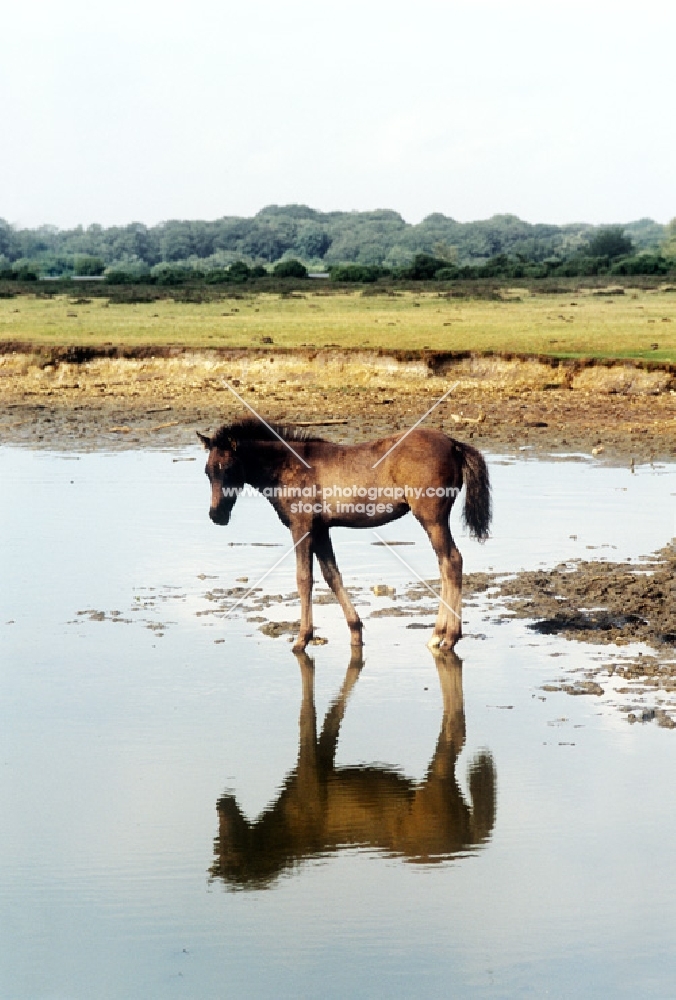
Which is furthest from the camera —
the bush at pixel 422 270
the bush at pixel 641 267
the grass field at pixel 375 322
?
the bush at pixel 422 270

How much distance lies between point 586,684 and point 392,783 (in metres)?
1.96

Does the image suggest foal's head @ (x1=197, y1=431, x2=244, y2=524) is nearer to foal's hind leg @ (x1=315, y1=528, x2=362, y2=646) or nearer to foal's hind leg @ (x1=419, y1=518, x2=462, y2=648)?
foal's hind leg @ (x1=315, y1=528, x2=362, y2=646)

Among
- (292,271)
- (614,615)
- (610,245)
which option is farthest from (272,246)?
(614,615)

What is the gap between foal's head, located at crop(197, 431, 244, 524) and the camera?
33.7 ft

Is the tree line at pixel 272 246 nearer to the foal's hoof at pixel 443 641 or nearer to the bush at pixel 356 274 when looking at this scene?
the bush at pixel 356 274

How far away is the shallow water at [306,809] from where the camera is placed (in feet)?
19.2

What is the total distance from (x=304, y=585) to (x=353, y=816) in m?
3.02

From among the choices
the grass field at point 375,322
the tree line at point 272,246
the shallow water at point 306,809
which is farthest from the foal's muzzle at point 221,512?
the tree line at point 272,246

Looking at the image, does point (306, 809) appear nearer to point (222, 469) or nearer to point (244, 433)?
point (222, 469)

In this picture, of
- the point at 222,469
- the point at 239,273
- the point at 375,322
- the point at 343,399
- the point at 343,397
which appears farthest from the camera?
the point at 239,273

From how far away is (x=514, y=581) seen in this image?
12.5m

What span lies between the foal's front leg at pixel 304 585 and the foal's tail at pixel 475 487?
1.10 m

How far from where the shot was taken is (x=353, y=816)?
7.51 metres

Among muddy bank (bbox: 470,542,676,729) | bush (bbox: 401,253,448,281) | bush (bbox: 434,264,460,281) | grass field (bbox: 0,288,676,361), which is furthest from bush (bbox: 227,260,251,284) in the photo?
muddy bank (bbox: 470,542,676,729)
